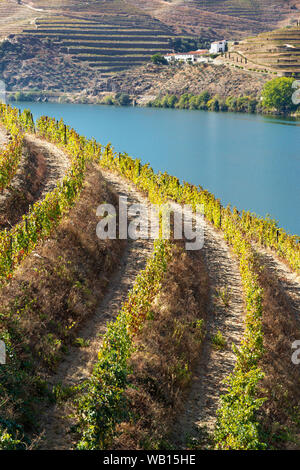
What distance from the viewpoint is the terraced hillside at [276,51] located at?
461 feet

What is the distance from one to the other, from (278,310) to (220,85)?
444 ft

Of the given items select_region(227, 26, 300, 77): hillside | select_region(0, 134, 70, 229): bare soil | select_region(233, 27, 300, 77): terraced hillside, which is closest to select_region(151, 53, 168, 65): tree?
select_region(227, 26, 300, 77): hillside

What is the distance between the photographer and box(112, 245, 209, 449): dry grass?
414 inches

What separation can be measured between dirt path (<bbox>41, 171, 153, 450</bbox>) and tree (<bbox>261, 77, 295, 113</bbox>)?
4270 inches

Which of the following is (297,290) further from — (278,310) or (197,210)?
(197,210)

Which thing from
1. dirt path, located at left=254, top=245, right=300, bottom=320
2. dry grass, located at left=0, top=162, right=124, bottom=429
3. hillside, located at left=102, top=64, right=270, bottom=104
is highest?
hillside, located at left=102, top=64, right=270, bottom=104

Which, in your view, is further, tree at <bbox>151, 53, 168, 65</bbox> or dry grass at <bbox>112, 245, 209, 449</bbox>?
tree at <bbox>151, 53, 168, 65</bbox>

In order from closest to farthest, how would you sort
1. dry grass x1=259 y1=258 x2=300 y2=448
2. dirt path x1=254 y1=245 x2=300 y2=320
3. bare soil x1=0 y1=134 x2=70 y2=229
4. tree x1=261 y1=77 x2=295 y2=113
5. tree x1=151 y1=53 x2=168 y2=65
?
dry grass x1=259 y1=258 x2=300 y2=448, bare soil x1=0 y1=134 x2=70 y2=229, dirt path x1=254 y1=245 x2=300 y2=320, tree x1=261 y1=77 x2=295 y2=113, tree x1=151 y1=53 x2=168 y2=65

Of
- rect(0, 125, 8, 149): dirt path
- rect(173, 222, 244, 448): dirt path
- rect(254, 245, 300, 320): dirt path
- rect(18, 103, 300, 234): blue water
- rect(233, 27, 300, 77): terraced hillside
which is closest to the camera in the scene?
rect(173, 222, 244, 448): dirt path

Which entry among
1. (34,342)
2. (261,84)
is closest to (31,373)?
(34,342)

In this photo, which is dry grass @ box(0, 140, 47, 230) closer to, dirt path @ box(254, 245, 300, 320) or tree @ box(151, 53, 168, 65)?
dirt path @ box(254, 245, 300, 320)

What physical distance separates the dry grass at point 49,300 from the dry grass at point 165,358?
2063mm

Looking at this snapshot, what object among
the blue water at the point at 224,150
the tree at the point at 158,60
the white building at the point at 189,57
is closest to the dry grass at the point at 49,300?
the blue water at the point at 224,150
